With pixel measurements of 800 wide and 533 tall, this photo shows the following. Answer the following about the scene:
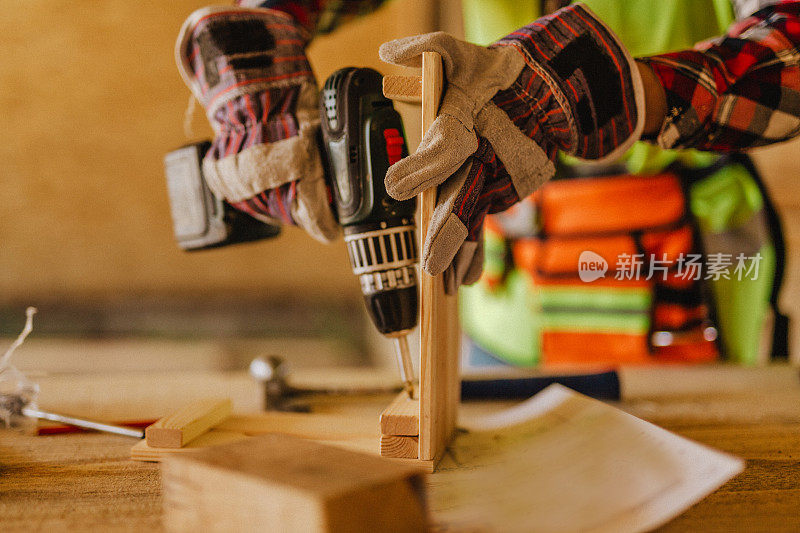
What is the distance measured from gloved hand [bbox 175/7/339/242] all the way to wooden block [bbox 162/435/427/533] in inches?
11.9

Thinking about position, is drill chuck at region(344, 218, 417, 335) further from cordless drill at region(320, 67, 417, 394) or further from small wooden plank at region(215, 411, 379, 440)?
small wooden plank at region(215, 411, 379, 440)

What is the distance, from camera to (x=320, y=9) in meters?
0.87

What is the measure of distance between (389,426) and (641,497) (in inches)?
9.2

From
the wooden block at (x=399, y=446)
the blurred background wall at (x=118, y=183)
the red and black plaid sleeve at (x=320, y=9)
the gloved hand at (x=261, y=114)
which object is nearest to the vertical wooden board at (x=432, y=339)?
the wooden block at (x=399, y=446)

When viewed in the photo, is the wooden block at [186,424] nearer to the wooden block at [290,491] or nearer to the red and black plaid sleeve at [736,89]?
the wooden block at [290,491]

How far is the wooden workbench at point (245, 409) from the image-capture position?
1.44ft

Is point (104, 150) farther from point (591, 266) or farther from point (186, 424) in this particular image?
point (591, 266)

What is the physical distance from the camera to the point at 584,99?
0.52 m

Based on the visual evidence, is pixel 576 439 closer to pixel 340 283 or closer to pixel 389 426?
pixel 389 426

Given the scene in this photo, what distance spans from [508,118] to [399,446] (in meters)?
0.33

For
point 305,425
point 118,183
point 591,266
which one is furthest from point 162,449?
point 118,183

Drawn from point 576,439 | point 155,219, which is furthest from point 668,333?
point 155,219

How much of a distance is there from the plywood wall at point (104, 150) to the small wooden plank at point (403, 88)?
0.76 m

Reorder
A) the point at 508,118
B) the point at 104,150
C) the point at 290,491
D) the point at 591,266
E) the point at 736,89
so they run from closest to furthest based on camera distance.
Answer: the point at 290,491 → the point at 508,118 → the point at 736,89 → the point at 591,266 → the point at 104,150
